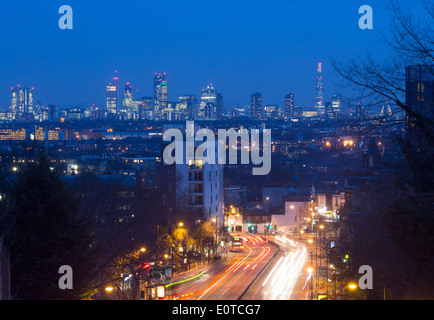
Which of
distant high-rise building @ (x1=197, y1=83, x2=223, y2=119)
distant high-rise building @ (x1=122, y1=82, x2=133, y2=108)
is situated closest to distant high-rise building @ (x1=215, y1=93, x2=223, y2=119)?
distant high-rise building @ (x1=197, y1=83, x2=223, y2=119)

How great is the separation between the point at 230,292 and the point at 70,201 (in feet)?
31.6

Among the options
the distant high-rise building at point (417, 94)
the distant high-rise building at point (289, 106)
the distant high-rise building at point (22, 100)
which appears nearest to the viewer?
the distant high-rise building at point (417, 94)

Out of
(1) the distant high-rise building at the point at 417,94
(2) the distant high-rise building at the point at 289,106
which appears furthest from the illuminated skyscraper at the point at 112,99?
(1) the distant high-rise building at the point at 417,94

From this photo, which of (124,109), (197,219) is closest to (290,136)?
(197,219)

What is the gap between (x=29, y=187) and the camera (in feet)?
28.8

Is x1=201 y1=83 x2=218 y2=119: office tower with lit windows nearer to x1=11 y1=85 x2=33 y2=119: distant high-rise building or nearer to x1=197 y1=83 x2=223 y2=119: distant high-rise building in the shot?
x1=197 y1=83 x2=223 y2=119: distant high-rise building

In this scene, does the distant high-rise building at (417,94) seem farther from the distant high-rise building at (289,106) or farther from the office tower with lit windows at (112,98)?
the office tower with lit windows at (112,98)

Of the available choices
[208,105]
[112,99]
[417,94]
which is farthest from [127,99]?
[417,94]

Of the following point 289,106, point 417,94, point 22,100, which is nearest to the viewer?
point 417,94

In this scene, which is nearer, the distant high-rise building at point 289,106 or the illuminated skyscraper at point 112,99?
the distant high-rise building at point 289,106

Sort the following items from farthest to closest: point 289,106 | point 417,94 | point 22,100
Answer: point 22,100
point 289,106
point 417,94

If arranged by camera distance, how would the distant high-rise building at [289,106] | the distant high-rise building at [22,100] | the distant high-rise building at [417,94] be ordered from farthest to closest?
the distant high-rise building at [22,100] → the distant high-rise building at [289,106] → the distant high-rise building at [417,94]

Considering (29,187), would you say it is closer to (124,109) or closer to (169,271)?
(169,271)

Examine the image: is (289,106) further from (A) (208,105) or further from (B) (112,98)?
(B) (112,98)
